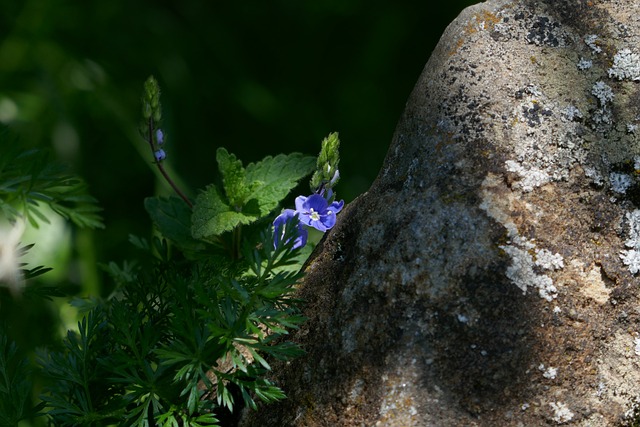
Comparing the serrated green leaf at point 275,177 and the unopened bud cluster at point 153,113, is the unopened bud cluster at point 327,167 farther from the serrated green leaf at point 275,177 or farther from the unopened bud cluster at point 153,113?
the unopened bud cluster at point 153,113

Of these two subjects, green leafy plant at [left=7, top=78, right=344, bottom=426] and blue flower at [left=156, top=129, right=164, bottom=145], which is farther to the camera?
blue flower at [left=156, top=129, right=164, bottom=145]

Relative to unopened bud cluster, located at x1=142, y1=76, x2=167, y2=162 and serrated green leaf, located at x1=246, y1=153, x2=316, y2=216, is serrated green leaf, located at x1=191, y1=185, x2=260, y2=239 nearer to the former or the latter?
serrated green leaf, located at x1=246, y1=153, x2=316, y2=216

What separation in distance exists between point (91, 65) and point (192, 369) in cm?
309

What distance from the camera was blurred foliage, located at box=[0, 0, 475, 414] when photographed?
4422 millimetres

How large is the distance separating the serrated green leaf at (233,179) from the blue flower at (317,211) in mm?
198

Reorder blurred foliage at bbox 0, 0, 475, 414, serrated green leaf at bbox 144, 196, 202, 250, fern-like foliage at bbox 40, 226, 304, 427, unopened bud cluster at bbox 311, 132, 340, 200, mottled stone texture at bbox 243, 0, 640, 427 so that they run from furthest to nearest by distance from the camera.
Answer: blurred foliage at bbox 0, 0, 475, 414 → serrated green leaf at bbox 144, 196, 202, 250 → unopened bud cluster at bbox 311, 132, 340, 200 → fern-like foliage at bbox 40, 226, 304, 427 → mottled stone texture at bbox 243, 0, 640, 427

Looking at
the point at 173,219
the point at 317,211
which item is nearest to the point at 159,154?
the point at 173,219

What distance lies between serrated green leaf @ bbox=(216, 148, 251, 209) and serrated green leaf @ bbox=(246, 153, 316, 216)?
0.03 m

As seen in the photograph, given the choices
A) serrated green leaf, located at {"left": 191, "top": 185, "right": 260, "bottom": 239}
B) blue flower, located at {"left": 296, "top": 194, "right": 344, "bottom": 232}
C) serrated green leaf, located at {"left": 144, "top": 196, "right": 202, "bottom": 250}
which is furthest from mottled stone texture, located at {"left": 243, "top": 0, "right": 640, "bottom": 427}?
serrated green leaf, located at {"left": 144, "top": 196, "right": 202, "bottom": 250}

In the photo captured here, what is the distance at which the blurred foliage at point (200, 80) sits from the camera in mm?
4422

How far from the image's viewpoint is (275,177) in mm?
2479

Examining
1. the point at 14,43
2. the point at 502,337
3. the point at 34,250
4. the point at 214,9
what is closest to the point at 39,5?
the point at 14,43

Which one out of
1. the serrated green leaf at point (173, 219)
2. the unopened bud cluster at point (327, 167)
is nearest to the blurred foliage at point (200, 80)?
the serrated green leaf at point (173, 219)

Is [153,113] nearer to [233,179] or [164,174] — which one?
[164,174]
